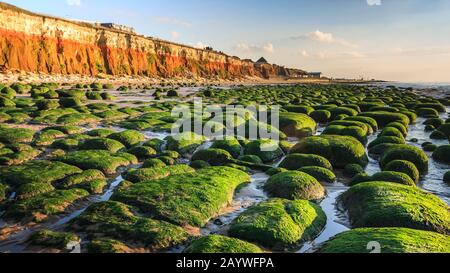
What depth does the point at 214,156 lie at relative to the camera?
51.2 feet

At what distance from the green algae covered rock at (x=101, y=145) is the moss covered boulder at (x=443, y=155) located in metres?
14.2

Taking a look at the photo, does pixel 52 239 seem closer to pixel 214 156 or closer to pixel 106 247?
pixel 106 247

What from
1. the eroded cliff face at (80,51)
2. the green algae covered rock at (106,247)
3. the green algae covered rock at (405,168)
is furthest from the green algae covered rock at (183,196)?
the eroded cliff face at (80,51)

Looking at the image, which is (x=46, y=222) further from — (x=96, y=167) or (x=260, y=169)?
(x=260, y=169)

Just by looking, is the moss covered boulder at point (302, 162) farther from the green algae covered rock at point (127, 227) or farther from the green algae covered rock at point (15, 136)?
the green algae covered rock at point (15, 136)

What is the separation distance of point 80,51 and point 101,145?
2544 inches

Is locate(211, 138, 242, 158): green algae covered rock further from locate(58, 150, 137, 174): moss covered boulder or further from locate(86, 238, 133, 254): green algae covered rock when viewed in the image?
locate(86, 238, 133, 254): green algae covered rock

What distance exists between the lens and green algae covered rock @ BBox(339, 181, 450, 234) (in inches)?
360

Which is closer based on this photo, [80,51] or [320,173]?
[320,173]

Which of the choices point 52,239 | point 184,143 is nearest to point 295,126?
point 184,143

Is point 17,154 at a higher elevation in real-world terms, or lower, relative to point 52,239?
higher

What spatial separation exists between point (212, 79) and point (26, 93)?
280 ft

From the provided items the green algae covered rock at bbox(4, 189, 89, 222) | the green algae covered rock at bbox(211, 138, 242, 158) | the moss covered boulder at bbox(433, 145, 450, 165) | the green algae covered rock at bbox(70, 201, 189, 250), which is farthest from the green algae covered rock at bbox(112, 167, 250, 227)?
the moss covered boulder at bbox(433, 145, 450, 165)

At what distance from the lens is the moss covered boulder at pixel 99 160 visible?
43.0ft
